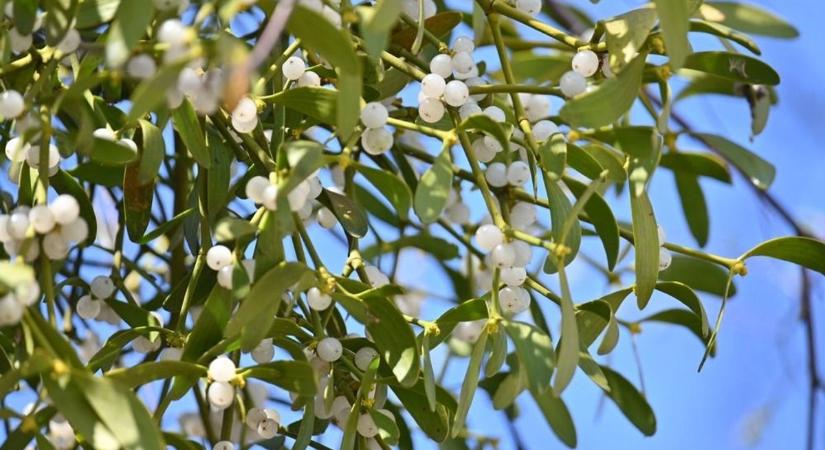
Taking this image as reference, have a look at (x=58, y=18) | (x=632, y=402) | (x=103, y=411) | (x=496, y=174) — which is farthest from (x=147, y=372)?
(x=632, y=402)

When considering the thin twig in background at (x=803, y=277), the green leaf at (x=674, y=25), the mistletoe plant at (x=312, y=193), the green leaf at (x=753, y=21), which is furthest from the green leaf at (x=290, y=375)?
the thin twig in background at (x=803, y=277)

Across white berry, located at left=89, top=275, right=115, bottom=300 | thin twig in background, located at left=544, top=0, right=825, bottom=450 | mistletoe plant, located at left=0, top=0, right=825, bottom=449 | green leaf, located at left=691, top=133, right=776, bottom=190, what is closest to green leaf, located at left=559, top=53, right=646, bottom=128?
mistletoe plant, located at left=0, top=0, right=825, bottom=449

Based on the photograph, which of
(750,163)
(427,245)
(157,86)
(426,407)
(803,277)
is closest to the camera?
(157,86)

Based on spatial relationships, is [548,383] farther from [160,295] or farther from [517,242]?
[160,295]

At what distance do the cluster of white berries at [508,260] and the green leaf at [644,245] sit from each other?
53 mm

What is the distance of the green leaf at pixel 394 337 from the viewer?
59cm

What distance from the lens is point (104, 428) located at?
1.63ft

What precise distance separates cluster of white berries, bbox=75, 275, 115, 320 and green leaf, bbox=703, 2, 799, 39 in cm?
37

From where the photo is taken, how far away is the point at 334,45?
488 millimetres

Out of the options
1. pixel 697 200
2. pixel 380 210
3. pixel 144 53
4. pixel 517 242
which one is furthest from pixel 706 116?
pixel 144 53

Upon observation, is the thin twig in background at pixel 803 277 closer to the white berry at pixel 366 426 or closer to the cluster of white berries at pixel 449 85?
the cluster of white berries at pixel 449 85

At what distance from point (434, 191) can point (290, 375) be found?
0.10 metres

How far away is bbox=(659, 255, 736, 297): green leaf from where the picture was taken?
839 mm

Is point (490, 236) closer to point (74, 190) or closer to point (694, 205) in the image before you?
point (74, 190)
